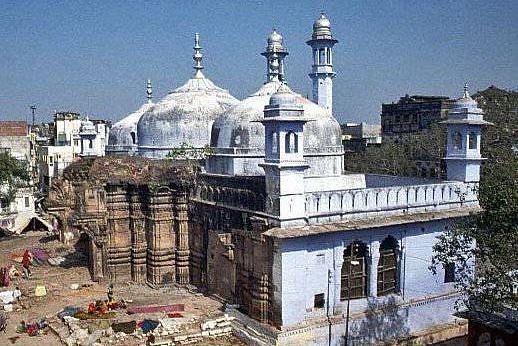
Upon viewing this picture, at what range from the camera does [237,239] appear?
14.8 metres

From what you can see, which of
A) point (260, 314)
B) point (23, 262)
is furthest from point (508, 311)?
point (23, 262)

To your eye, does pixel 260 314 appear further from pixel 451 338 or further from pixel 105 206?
pixel 105 206

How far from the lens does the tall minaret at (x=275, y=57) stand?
67.1 ft

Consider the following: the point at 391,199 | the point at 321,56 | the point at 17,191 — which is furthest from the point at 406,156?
the point at 17,191

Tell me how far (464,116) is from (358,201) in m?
4.95

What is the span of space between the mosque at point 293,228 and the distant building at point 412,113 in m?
31.6

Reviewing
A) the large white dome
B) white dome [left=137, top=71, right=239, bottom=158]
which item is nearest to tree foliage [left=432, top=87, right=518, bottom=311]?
the large white dome

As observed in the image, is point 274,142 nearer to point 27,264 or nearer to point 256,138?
point 256,138

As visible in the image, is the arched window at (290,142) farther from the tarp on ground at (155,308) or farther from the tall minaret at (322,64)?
the tall minaret at (322,64)

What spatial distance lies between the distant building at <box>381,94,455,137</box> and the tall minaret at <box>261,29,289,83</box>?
29703 millimetres

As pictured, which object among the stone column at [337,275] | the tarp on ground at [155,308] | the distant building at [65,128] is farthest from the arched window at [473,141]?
the distant building at [65,128]

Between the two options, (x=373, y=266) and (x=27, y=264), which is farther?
(x=27, y=264)

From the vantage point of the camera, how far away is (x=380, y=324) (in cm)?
1485

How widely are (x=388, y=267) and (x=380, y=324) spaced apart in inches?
59.3
